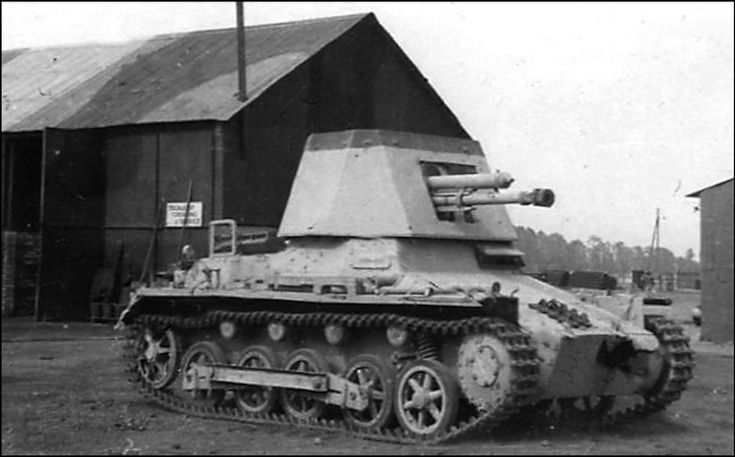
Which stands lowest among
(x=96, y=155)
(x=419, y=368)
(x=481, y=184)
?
(x=419, y=368)

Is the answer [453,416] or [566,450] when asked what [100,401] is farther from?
[566,450]

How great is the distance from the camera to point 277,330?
11539 millimetres

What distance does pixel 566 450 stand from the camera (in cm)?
952

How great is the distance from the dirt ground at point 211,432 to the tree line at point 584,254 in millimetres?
1783

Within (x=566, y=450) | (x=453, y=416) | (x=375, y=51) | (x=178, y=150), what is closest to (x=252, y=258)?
(x=453, y=416)

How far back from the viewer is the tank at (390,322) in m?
10.0

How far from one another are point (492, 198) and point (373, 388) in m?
2.35

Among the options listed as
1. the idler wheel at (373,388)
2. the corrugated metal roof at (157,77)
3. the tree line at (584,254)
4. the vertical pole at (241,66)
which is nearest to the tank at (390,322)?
the idler wheel at (373,388)

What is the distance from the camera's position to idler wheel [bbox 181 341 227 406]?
1220 centimetres

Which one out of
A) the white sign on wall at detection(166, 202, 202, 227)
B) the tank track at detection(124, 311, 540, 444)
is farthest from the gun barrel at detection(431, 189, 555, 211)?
the white sign on wall at detection(166, 202, 202, 227)

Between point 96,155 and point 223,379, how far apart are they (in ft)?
42.9

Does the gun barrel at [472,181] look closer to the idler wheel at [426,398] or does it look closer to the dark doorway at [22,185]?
the idler wheel at [426,398]

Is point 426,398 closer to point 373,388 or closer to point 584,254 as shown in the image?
point 373,388

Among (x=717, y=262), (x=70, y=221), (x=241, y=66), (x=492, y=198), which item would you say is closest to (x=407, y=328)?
(x=492, y=198)
